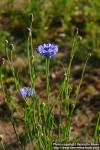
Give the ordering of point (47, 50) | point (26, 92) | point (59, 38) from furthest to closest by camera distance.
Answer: point (59, 38)
point (26, 92)
point (47, 50)

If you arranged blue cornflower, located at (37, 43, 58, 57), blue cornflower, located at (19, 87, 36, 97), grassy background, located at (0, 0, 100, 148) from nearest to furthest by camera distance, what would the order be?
blue cornflower, located at (37, 43, 58, 57) → blue cornflower, located at (19, 87, 36, 97) → grassy background, located at (0, 0, 100, 148)

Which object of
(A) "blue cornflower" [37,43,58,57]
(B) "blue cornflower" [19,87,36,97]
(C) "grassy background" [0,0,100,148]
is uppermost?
(C) "grassy background" [0,0,100,148]

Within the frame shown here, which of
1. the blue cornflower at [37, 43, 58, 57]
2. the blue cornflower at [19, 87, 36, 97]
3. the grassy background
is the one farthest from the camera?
the grassy background

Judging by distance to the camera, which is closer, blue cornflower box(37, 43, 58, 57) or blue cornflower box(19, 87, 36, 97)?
blue cornflower box(37, 43, 58, 57)

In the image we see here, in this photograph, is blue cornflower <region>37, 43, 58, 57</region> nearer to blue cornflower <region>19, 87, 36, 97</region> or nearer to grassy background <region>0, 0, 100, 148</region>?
blue cornflower <region>19, 87, 36, 97</region>

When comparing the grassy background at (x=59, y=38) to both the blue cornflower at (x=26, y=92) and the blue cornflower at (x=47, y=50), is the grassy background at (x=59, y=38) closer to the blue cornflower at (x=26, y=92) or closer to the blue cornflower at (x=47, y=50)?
the blue cornflower at (x=26, y=92)

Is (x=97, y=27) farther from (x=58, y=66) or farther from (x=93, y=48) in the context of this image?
(x=58, y=66)

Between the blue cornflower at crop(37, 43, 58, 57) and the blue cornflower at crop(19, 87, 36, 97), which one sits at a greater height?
the blue cornflower at crop(37, 43, 58, 57)

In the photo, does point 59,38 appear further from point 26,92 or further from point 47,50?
point 47,50

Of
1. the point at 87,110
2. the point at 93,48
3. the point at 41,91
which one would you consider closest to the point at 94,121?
the point at 87,110

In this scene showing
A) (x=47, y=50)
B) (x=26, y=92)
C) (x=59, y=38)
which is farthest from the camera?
(x=59, y=38)

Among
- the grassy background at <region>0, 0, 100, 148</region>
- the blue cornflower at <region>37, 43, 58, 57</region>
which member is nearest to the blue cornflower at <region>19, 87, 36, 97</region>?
the blue cornflower at <region>37, 43, 58, 57</region>

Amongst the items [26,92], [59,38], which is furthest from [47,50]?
[59,38]
